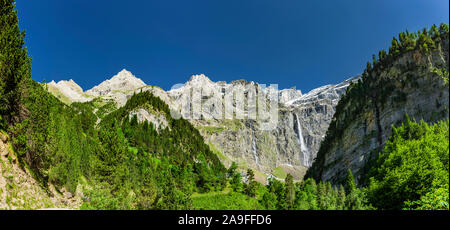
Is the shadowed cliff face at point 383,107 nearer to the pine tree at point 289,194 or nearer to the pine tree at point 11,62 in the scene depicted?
the pine tree at point 289,194

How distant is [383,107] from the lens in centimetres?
10406

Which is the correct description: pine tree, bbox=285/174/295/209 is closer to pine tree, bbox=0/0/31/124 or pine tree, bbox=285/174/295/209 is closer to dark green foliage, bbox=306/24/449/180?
dark green foliage, bbox=306/24/449/180

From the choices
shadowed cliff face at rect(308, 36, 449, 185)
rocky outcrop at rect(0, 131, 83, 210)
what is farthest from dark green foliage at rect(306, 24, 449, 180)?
rocky outcrop at rect(0, 131, 83, 210)

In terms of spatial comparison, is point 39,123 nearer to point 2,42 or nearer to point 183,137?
point 2,42

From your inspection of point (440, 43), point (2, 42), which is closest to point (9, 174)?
point (2, 42)

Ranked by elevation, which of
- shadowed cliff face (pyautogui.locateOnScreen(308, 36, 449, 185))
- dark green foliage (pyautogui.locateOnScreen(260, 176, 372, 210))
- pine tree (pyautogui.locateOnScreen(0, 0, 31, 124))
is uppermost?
shadowed cliff face (pyautogui.locateOnScreen(308, 36, 449, 185))

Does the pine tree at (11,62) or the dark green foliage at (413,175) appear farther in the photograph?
the dark green foliage at (413,175)

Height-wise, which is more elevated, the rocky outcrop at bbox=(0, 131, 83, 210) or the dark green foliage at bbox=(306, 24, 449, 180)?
the dark green foliage at bbox=(306, 24, 449, 180)

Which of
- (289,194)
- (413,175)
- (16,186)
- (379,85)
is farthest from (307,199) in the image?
(16,186)

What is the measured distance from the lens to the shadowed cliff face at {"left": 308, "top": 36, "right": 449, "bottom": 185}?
8612 centimetres

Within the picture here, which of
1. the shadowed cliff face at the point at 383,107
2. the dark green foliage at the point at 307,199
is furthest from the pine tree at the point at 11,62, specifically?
the shadowed cliff face at the point at 383,107

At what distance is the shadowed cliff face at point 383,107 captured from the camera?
86125 millimetres
